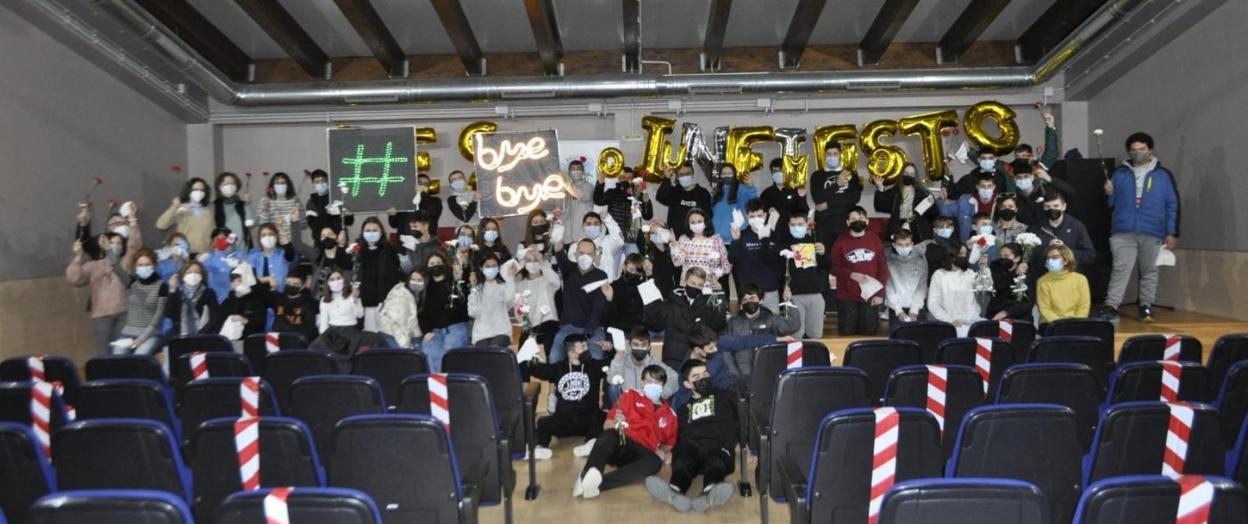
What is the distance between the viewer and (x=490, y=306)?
8.80 m

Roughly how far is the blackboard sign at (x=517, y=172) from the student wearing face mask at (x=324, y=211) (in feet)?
5.08

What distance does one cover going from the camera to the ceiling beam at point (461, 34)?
11.6m

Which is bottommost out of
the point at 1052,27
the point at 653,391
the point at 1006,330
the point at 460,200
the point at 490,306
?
the point at 653,391

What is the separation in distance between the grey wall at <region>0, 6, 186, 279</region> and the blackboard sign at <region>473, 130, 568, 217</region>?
4.53 metres

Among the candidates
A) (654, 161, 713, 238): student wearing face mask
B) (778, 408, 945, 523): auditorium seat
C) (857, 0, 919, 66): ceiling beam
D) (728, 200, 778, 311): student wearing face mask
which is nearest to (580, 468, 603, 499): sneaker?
(778, 408, 945, 523): auditorium seat

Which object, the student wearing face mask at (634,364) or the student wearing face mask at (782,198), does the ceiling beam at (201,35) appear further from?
the student wearing face mask at (634,364)

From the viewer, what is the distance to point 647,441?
256 inches

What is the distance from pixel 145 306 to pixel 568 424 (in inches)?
178

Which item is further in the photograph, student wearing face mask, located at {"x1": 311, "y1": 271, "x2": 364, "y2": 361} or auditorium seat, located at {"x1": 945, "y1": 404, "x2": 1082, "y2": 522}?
student wearing face mask, located at {"x1": 311, "y1": 271, "x2": 364, "y2": 361}

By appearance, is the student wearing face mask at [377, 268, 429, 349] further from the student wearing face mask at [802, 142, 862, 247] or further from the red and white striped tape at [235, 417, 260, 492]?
the red and white striped tape at [235, 417, 260, 492]

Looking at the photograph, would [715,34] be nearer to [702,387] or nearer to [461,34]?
[461,34]

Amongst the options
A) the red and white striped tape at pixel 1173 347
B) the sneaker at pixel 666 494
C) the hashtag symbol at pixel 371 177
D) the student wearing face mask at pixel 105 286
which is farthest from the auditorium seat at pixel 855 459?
the hashtag symbol at pixel 371 177

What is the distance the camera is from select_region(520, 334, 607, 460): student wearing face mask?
7.41 meters

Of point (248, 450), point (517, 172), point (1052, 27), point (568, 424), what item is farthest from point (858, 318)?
point (248, 450)
